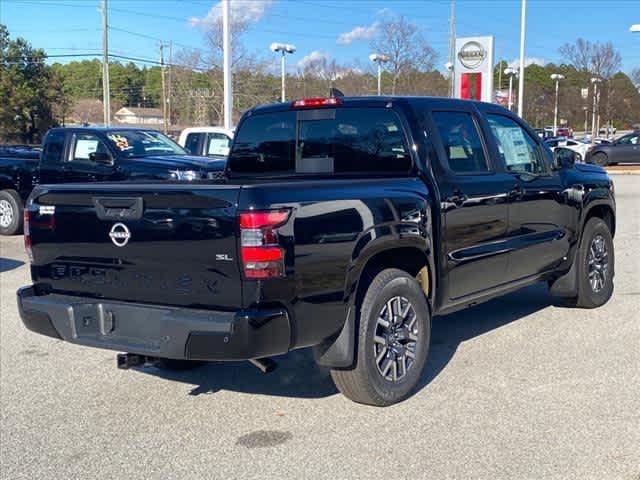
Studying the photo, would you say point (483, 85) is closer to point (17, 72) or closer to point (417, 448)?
point (417, 448)

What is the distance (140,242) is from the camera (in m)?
4.16

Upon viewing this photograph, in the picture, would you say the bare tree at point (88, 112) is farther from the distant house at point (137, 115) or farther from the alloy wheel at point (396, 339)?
the alloy wheel at point (396, 339)

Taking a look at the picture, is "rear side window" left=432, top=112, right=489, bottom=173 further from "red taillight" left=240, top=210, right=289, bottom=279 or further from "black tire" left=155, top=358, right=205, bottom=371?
"black tire" left=155, top=358, right=205, bottom=371

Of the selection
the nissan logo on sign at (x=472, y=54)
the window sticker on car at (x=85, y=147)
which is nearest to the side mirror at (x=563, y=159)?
the window sticker on car at (x=85, y=147)

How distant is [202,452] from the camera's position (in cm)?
420

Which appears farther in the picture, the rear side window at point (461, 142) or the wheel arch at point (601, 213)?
the wheel arch at point (601, 213)

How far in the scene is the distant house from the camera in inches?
3861

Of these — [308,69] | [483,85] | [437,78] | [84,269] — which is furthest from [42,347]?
[308,69]

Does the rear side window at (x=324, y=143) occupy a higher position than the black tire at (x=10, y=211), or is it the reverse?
the rear side window at (x=324, y=143)

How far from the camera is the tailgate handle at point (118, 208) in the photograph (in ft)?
13.6

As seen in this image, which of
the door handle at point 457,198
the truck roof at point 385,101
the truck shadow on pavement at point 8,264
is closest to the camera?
the door handle at point 457,198

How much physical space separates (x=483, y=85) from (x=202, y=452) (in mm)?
24260

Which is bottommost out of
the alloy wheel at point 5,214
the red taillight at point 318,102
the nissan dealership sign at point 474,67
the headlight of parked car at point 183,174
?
the alloy wheel at point 5,214

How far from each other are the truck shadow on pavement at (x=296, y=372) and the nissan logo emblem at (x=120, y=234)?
145 centimetres
